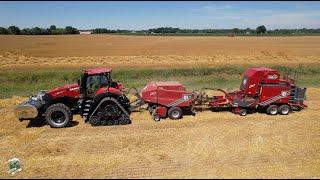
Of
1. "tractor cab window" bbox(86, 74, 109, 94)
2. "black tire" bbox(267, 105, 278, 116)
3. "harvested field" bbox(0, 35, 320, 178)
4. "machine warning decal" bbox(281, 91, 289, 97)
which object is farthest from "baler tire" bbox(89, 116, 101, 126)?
"machine warning decal" bbox(281, 91, 289, 97)

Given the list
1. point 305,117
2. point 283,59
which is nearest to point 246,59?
point 283,59

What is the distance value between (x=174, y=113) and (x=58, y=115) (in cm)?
490

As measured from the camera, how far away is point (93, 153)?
12094 millimetres

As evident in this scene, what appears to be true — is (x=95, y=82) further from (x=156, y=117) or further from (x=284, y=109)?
(x=284, y=109)

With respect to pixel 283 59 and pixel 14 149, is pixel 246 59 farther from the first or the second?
pixel 14 149

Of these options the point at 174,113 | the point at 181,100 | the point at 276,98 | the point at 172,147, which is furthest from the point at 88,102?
the point at 276,98

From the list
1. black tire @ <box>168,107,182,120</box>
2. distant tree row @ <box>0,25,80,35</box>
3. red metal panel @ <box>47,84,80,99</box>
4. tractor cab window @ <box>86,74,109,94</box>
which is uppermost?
distant tree row @ <box>0,25,80,35</box>

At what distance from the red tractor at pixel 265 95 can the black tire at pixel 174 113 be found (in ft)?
5.99

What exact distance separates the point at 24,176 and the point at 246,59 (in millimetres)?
34750

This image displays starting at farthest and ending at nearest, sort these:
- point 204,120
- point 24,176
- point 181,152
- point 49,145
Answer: point 204,120 < point 49,145 < point 181,152 < point 24,176

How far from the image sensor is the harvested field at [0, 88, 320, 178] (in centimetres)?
1072

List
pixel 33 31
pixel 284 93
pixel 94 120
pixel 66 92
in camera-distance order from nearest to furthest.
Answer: pixel 94 120, pixel 66 92, pixel 284 93, pixel 33 31

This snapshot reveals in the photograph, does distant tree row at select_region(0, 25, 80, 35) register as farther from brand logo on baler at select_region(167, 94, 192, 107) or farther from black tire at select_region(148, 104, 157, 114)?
brand logo on baler at select_region(167, 94, 192, 107)

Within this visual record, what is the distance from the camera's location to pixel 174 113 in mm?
15977
